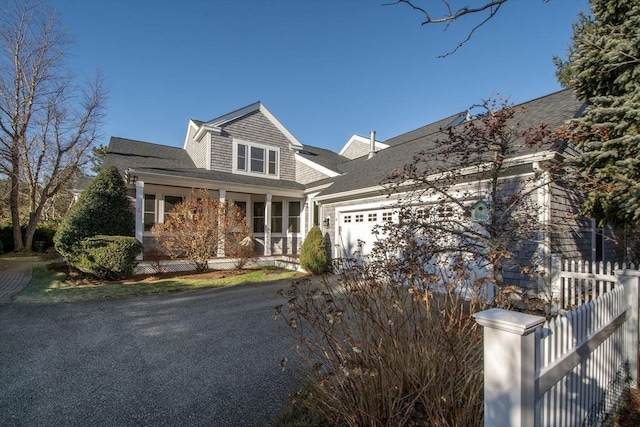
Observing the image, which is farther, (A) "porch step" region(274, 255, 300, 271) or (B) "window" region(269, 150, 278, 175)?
(B) "window" region(269, 150, 278, 175)

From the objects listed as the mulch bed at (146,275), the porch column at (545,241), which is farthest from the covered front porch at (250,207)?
the porch column at (545,241)

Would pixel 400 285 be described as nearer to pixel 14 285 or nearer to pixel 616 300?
pixel 616 300

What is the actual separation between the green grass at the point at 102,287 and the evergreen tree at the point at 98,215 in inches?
47.8

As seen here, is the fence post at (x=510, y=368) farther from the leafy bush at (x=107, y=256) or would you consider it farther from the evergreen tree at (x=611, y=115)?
the leafy bush at (x=107, y=256)

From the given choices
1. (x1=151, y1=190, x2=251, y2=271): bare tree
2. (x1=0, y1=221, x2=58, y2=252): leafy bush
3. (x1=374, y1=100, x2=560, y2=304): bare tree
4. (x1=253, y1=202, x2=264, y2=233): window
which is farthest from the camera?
(x1=0, y1=221, x2=58, y2=252): leafy bush

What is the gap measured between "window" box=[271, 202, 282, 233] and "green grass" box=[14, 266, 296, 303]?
4.72 metres

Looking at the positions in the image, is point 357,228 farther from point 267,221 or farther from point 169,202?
point 169,202

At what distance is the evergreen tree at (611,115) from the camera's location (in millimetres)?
4785

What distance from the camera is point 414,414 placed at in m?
2.41

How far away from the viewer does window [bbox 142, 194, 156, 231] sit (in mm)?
12922

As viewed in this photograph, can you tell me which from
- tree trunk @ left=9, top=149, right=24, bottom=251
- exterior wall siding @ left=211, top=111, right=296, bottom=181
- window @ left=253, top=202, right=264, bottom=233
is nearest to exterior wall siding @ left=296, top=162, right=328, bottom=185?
exterior wall siding @ left=211, top=111, right=296, bottom=181

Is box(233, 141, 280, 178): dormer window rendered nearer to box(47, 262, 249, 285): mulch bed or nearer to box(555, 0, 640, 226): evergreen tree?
box(47, 262, 249, 285): mulch bed

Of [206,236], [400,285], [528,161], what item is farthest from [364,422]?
[206,236]

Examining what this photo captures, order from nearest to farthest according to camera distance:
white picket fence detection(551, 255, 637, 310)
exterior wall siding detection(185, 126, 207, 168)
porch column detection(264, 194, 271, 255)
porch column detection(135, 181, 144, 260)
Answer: white picket fence detection(551, 255, 637, 310) < porch column detection(135, 181, 144, 260) < porch column detection(264, 194, 271, 255) < exterior wall siding detection(185, 126, 207, 168)
